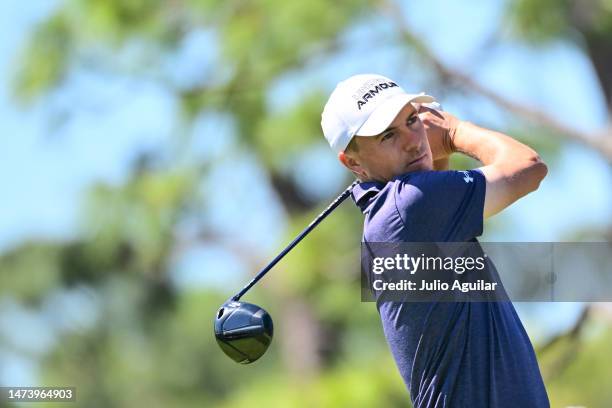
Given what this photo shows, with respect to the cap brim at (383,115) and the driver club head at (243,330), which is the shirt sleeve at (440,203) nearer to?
the cap brim at (383,115)

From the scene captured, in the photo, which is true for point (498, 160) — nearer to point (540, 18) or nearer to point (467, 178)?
point (467, 178)

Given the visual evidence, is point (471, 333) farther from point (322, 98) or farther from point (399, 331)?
point (322, 98)

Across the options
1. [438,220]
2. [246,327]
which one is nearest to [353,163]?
[438,220]

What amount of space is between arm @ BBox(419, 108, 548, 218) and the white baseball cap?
7cm

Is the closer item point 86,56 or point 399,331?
point 399,331

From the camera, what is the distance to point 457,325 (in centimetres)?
204

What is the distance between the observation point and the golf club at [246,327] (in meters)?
2.19

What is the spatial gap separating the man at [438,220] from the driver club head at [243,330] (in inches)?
7.9

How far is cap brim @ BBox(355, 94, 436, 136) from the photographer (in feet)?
6.76

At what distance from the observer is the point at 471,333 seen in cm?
204

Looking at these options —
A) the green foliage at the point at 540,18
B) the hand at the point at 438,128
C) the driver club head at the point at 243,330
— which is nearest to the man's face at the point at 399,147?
the hand at the point at 438,128

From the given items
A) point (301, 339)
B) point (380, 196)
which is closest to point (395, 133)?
point (380, 196)

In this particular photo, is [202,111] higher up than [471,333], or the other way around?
[202,111]

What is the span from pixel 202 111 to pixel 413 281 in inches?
165
